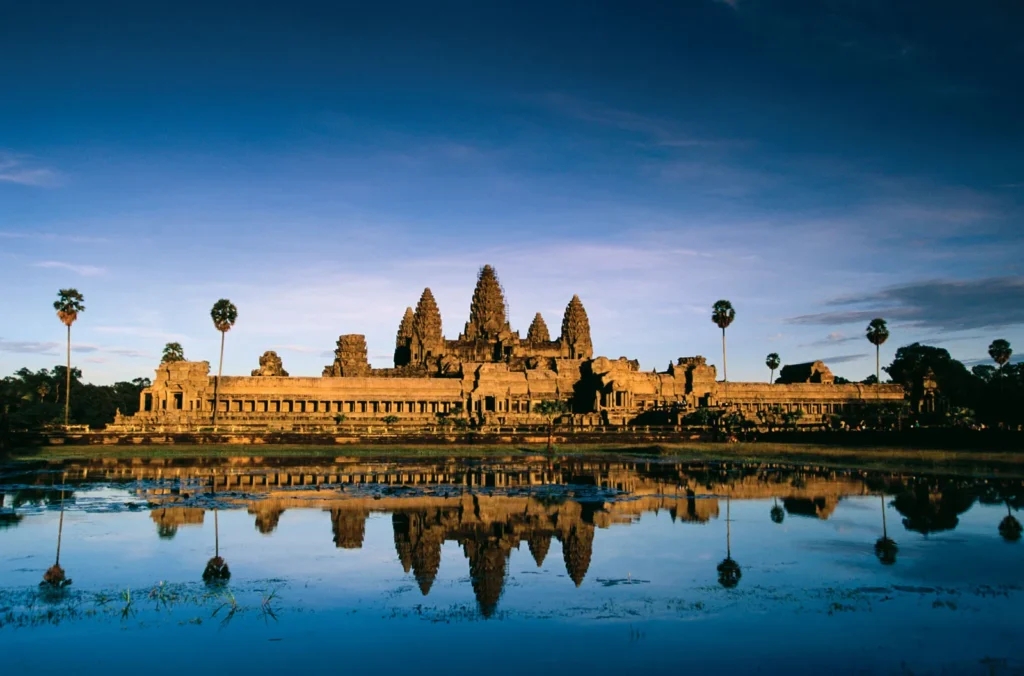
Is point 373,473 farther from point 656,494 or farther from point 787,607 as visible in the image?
point 787,607

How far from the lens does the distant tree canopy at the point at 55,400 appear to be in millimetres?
61406

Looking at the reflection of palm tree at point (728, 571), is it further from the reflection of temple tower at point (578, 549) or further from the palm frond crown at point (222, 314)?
the palm frond crown at point (222, 314)

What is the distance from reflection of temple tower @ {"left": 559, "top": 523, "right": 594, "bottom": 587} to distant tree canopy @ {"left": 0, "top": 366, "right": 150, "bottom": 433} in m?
42.5

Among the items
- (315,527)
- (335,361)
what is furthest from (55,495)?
(335,361)

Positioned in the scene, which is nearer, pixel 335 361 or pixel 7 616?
pixel 7 616

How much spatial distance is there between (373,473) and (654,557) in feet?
77.5

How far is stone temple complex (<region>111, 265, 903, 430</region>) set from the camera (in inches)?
3327

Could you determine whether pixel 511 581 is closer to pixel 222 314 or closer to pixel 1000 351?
pixel 222 314

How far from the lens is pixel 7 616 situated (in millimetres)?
13383

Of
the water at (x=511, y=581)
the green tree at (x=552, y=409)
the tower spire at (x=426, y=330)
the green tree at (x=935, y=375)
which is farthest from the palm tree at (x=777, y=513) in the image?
the tower spire at (x=426, y=330)

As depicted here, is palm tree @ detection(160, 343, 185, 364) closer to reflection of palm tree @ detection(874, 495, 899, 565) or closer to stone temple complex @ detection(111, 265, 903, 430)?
stone temple complex @ detection(111, 265, 903, 430)

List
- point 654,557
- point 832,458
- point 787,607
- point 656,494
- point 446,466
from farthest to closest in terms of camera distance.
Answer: point 832,458 → point 446,466 → point 656,494 → point 654,557 → point 787,607

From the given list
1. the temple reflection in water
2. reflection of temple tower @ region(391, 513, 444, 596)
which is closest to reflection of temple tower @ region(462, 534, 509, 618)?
the temple reflection in water

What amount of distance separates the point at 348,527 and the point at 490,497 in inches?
303
